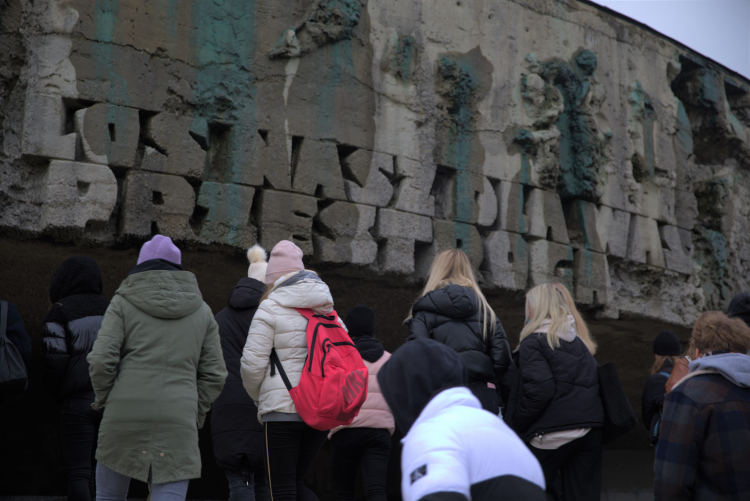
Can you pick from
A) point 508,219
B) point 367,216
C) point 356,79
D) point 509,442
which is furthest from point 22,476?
point 509,442

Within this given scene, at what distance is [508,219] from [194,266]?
3152mm

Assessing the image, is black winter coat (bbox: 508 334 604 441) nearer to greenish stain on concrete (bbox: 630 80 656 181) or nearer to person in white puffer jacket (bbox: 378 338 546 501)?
person in white puffer jacket (bbox: 378 338 546 501)

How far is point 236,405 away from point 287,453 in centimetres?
54

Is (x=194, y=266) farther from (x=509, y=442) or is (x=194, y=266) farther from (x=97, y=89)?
(x=509, y=442)

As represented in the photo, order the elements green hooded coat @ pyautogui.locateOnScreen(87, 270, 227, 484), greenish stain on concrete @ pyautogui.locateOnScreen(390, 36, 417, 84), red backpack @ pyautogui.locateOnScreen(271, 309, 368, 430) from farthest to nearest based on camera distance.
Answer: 1. greenish stain on concrete @ pyautogui.locateOnScreen(390, 36, 417, 84)
2. red backpack @ pyautogui.locateOnScreen(271, 309, 368, 430)
3. green hooded coat @ pyautogui.locateOnScreen(87, 270, 227, 484)

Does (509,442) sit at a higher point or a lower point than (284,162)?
lower

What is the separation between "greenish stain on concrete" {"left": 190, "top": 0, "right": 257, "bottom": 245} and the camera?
5824mm

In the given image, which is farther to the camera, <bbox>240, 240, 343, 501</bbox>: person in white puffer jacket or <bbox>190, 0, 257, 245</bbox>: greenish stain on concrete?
<bbox>190, 0, 257, 245</bbox>: greenish stain on concrete

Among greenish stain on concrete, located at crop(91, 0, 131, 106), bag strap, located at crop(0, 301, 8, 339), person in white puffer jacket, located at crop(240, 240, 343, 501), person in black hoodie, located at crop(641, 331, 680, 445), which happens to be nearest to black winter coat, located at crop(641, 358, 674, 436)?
person in black hoodie, located at crop(641, 331, 680, 445)

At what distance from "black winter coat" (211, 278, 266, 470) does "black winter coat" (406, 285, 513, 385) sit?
94cm

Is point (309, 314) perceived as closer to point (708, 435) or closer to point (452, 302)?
point (452, 302)

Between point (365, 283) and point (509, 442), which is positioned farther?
point (365, 283)

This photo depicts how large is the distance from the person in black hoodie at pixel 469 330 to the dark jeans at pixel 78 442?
5.82 ft

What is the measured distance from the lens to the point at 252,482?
3.92 metres
